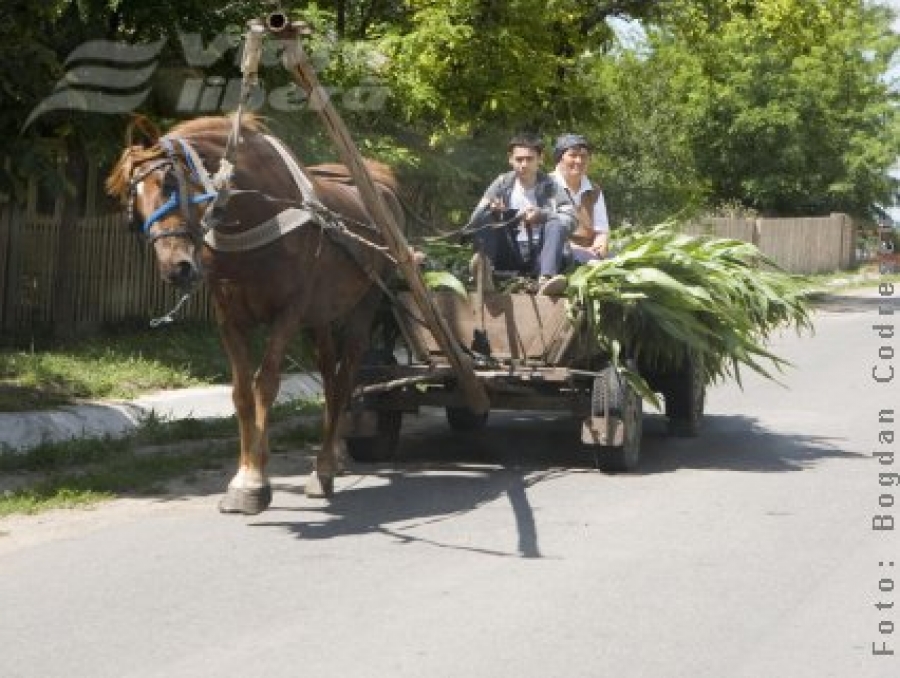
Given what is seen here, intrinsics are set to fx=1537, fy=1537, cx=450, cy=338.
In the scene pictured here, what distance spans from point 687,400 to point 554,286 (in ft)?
6.97

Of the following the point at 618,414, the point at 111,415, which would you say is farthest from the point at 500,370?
the point at 111,415

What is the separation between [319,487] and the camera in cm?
898

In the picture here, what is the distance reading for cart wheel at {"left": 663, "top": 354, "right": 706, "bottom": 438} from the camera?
436 inches

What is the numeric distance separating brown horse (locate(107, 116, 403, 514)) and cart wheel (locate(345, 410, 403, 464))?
95 cm

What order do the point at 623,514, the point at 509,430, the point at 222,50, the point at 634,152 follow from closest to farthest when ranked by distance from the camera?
the point at 623,514 < the point at 509,430 < the point at 222,50 < the point at 634,152

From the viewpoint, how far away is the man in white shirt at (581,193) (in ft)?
35.0

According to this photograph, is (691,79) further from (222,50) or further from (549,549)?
(549,549)

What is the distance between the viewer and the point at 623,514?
8578mm

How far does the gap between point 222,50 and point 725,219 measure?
25.8m

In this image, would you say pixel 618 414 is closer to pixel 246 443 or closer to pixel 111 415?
pixel 246 443

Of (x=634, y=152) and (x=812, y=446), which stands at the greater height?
(x=634, y=152)

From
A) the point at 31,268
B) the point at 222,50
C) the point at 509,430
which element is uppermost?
the point at 222,50

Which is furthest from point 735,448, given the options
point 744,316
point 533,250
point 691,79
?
point 691,79

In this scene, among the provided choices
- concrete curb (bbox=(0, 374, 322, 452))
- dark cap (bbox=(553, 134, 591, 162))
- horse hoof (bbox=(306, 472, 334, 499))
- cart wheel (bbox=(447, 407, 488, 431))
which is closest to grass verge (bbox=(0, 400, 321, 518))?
concrete curb (bbox=(0, 374, 322, 452))
